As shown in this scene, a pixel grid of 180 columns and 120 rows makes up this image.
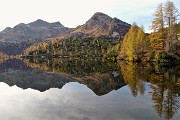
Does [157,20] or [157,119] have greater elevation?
[157,20]

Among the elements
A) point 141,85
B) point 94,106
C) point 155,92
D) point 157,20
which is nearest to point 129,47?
point 157,20

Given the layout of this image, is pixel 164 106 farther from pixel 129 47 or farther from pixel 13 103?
pixel 129 47

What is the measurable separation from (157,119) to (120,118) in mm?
3347

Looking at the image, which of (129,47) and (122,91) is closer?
(122,91)

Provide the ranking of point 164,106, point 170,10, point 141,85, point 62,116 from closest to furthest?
point 62,116 → point 164,106 → point 141,85 → point 170,10

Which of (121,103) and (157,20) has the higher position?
(157,20)

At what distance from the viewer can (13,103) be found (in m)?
40.5

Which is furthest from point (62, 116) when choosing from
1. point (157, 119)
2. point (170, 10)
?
point (170, 10)

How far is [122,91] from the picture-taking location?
46.9 metres

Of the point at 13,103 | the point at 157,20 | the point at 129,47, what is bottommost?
the point at 13,103

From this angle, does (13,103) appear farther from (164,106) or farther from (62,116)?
(164,106)

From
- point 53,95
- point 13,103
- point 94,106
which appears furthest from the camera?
point 53,95

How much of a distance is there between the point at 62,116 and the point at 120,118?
5568 mm

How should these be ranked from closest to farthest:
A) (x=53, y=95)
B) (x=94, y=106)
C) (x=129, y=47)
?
(x=94, y=106) < (x=53, y=95) < (x=129, y=47)
